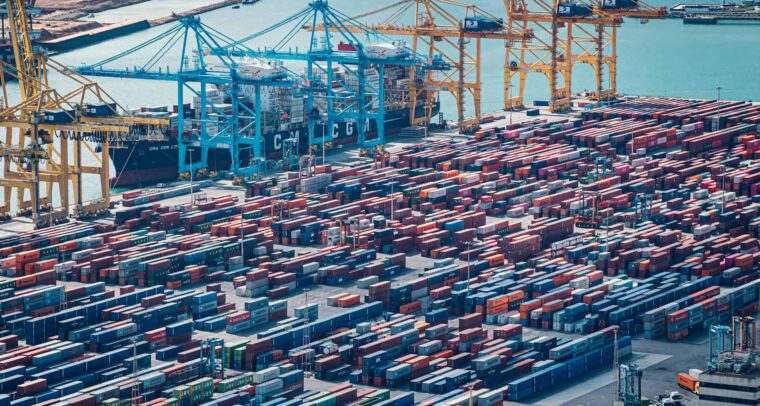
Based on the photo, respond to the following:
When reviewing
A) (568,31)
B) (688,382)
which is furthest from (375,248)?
(568,31)

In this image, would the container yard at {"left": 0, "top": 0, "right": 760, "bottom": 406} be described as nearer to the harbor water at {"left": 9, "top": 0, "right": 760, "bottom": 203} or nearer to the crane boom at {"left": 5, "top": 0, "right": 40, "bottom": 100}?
the crane boom at {"left": 5, "top": 0, "right": 40, "bottom": 100}

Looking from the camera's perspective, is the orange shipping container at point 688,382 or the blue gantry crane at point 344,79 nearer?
the orange shipping container at point 688,382

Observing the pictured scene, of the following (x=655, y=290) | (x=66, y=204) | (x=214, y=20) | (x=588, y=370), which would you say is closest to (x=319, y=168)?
(x=66, y=204)

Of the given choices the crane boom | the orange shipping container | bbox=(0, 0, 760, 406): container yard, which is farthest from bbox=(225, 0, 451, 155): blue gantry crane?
the orange shipping container

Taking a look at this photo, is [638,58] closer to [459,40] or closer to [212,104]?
[459,40]

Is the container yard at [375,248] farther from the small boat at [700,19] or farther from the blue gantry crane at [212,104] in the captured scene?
the small boat at [700,19]

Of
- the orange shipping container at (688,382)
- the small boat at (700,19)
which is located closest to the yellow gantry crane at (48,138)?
the orange shipping container at (688,382)
